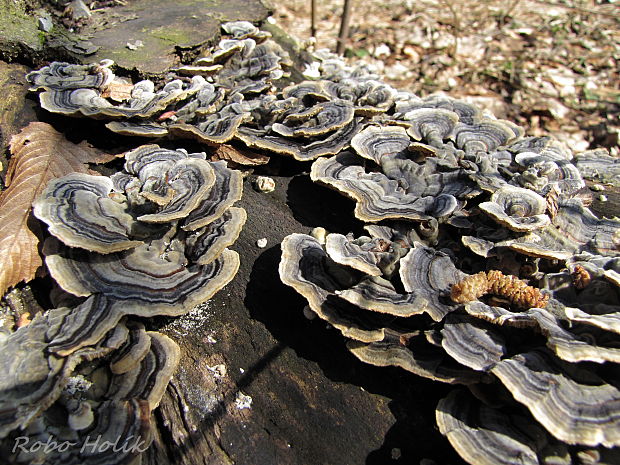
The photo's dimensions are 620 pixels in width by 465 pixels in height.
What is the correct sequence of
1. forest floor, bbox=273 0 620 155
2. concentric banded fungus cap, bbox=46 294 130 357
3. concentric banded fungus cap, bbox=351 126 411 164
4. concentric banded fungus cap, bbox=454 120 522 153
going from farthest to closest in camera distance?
1. forest floor, bbox=273 0 620 155
2. concentric banded fungus cap, bbox=454 120 522 153
3. concentric banded fungus cap, bbox=351 126 411 164
4. concentric banded fungus cap, bbox=46 294 130 357

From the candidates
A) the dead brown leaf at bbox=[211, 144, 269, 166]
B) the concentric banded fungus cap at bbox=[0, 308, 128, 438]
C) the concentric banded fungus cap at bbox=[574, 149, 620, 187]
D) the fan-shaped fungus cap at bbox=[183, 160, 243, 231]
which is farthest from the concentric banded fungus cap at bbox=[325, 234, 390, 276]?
the concentric banded fungus cap at bbox=[574, 149, 620, 187]

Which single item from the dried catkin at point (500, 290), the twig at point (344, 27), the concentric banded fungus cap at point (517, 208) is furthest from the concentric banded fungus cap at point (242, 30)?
the twig at point (344, 27)

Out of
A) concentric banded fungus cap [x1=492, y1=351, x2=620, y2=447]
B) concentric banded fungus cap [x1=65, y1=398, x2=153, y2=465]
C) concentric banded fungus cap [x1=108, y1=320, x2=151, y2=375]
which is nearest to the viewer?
concentric banded fungus cap [x1=492, y1=351, x2=620, y2=447]

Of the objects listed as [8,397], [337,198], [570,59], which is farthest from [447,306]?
[570,59]

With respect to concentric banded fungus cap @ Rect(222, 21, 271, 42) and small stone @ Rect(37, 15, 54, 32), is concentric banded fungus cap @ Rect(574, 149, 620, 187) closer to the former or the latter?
concentric banded fungus cap @ Rect(222, 21, 271, 42)

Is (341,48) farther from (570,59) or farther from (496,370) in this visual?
(496,370)

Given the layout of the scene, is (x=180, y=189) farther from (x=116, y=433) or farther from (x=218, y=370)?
(x=116, y=433)

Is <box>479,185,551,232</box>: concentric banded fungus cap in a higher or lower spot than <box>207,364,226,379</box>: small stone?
higher

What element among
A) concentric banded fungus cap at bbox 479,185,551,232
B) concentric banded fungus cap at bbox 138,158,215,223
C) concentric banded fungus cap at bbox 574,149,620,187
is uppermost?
concentric banded fungus cap at bbox 479,185,551,232
